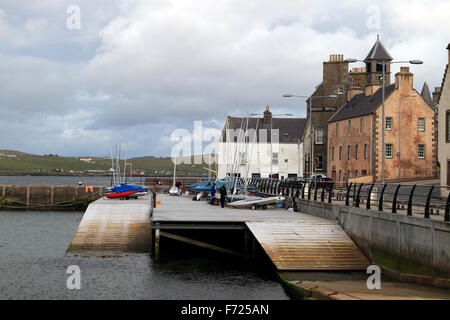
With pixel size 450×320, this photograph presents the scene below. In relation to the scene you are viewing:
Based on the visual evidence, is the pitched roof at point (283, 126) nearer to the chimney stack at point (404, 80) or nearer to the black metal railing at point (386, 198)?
the chimney stack at point (404, 80)

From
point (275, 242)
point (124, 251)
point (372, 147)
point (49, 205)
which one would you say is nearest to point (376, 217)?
point (275, 242)

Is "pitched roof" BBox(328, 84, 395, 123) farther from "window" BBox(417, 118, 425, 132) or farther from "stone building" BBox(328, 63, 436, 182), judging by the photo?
"window" BBox(417, 118, 425, 132)

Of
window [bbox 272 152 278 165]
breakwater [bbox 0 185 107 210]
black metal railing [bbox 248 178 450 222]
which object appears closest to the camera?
black metal railing [bbox 248 178 450 222]

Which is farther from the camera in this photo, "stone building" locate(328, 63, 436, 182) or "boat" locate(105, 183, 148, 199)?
"stone building" locate(328, 63, 436, 182)

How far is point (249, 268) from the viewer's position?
102 feet

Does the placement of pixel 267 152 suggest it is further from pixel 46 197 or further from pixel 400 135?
pixel 46 197

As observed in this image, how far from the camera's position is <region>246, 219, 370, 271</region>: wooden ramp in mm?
26750

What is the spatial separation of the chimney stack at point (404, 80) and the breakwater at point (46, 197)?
128 feet

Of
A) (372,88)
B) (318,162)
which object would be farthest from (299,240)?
(318,162)

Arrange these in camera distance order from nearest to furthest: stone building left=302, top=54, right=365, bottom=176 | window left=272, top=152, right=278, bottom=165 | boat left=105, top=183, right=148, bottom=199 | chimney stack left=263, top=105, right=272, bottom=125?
boat left=105, top=183, right=148, bottom=199, stone building left=302, top=54, right=365, bottom=176, window left=272, top=152, right=278, bottom=165, chimney stack left=263, top=105, right=272, bottom=125

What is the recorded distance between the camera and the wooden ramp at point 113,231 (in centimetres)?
3297

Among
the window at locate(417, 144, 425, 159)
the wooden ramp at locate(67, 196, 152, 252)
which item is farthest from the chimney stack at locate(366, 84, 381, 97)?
the wooden ramp at locate(67, 196, 152, 252)

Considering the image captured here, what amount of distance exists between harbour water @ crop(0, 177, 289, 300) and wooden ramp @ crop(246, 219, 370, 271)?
1.39 meters
